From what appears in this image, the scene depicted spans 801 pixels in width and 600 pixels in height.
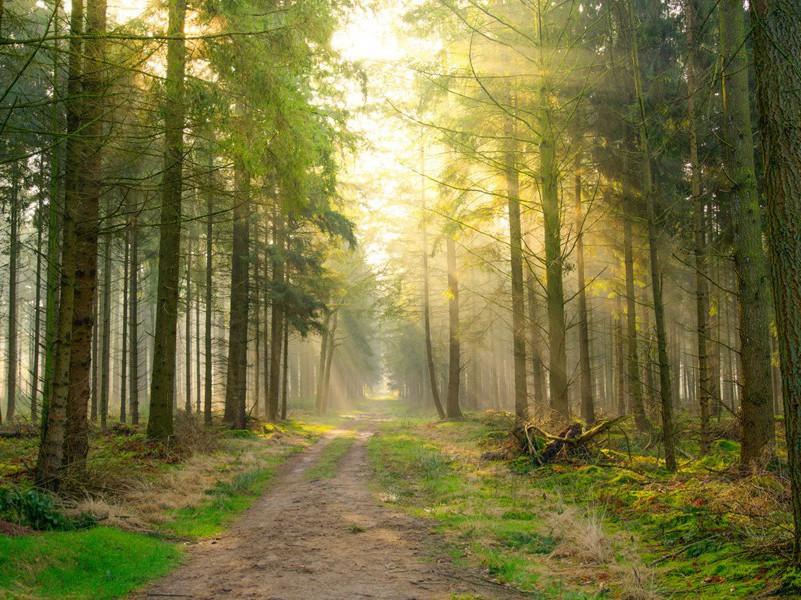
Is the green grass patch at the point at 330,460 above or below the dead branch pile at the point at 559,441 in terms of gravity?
below

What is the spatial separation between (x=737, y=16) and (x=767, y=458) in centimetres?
706

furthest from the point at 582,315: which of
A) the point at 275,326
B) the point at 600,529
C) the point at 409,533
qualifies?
the point at 275,326

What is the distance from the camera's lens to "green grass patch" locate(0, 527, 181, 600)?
469 cm

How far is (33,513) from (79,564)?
1.49m

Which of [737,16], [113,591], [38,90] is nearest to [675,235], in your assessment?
[737,16]

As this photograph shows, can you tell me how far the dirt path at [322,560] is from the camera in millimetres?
4918

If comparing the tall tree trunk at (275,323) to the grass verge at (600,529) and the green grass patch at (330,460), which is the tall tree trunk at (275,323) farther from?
the grass verge at (600,529)

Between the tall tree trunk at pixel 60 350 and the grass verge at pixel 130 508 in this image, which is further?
the tall tree trunk at pixel 60 350

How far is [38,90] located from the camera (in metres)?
16.7

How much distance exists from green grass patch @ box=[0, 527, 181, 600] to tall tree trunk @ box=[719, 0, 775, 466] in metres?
8.36

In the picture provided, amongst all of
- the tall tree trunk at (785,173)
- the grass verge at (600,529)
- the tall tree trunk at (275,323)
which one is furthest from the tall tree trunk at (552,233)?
the tall tree trunk at (275,323)

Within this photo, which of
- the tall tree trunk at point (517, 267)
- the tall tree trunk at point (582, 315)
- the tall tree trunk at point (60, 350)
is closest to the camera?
the tall tree trunk at point (60, 350)

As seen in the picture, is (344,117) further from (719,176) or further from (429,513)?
(429,513)

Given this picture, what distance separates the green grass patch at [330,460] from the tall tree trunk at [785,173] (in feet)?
30.9
